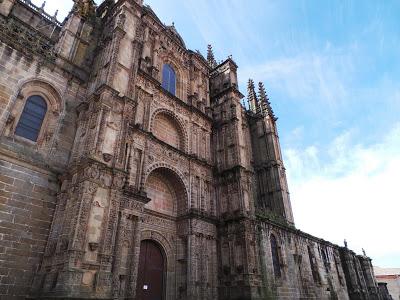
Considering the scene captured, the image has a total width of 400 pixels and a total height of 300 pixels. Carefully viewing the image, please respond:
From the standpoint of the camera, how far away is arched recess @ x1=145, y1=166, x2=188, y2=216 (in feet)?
55.5

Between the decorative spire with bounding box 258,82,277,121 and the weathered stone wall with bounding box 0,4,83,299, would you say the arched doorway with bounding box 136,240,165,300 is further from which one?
the decorative spire with bounding box 258,82,277,121

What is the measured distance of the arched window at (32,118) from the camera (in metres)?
12.6

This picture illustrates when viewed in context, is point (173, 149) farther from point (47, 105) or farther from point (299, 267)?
point (299, 267)

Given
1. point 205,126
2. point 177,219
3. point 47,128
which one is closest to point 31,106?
point 47,128

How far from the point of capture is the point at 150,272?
49.1ft

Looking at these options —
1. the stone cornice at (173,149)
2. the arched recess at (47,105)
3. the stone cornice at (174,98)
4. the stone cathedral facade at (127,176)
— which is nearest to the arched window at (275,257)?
the stone cathedral facade at (127,176)

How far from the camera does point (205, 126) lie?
2227 centimetres

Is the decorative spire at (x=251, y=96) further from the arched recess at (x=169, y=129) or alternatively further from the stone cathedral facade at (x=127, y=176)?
the arched recess at (x=169, y=129)

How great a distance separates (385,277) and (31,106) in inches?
2745

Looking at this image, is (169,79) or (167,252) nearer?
(167,252)

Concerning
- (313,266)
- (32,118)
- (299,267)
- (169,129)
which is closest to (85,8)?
(169,129)

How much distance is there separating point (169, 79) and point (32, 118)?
1073cm

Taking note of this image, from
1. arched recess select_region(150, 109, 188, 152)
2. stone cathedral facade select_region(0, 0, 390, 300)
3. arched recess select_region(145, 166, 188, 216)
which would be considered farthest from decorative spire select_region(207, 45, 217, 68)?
arched recess select_region(145, 166, 188, 216)

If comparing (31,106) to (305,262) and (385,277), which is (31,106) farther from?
(385,277)
